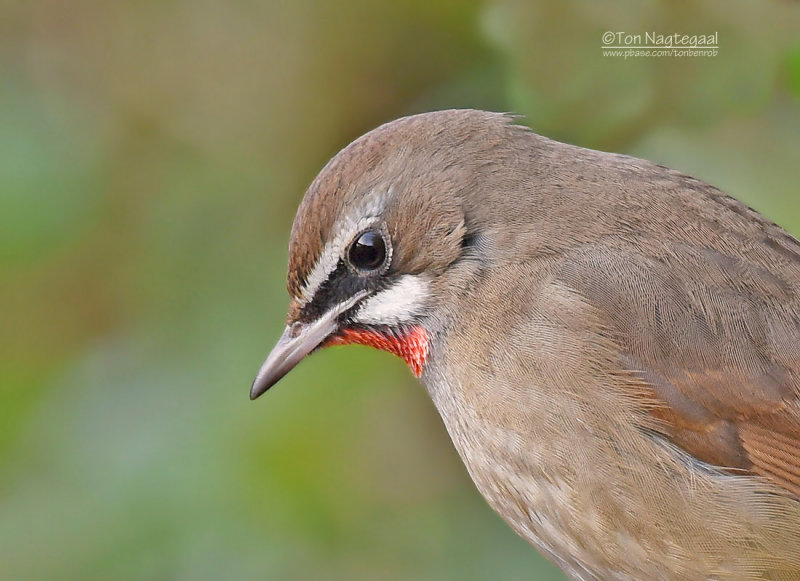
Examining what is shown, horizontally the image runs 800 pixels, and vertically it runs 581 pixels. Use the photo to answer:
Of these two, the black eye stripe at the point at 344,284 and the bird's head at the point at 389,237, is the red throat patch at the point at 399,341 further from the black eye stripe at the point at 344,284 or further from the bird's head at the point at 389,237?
the black eye stripe at the point at 344,284

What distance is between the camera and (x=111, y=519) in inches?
162

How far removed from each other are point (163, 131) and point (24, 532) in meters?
1.87

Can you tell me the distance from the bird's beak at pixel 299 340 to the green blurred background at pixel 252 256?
0.61 m

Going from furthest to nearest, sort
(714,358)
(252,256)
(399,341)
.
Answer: (252,256) < (399,341) < (714,358)

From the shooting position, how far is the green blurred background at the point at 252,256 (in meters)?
4.16

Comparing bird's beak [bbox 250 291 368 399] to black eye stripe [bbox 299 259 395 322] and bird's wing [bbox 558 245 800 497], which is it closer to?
black eye stripe [bbox 299 259 395 322]

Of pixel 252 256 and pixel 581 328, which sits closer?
pixel 581 328

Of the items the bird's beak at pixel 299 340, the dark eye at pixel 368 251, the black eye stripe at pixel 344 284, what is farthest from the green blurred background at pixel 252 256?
the dark eye at pixel 368 251

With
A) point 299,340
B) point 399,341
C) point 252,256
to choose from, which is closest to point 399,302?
point 399,341

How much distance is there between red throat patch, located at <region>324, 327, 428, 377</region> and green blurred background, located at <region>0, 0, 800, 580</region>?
798 mm

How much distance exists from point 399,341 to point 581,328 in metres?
0.57

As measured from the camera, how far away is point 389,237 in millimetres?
3352

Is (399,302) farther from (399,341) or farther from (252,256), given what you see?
(252,256)

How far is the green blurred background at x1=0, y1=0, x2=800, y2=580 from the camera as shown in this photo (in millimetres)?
4156
